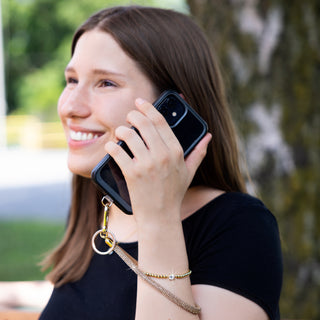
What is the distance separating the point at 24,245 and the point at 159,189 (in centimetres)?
614

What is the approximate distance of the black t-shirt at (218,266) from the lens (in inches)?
54.7

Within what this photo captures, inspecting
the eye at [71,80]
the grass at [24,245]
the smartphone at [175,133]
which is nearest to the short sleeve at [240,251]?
the smartphone at [175,133]

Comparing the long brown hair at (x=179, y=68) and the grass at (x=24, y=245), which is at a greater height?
the long brown hair at (x=179, y=68)

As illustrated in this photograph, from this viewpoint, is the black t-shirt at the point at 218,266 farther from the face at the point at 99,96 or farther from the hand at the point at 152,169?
the face at the point at 99,96

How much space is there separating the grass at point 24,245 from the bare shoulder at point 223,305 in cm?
383

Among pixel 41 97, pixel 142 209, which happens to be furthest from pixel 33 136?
pixel 142 209

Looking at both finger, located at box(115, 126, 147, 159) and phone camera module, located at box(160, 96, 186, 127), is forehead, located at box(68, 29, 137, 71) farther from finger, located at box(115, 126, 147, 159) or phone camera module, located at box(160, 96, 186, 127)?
finger, located at box(115, 126, 147, 159)

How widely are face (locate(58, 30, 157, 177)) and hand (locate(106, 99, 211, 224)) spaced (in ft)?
0.81

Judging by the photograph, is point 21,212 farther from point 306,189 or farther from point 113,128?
point 113,128

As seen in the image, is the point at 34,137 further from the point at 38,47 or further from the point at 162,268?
the point at 162,268

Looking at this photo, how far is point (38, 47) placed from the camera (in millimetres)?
27938

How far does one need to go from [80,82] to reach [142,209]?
1.87 ft

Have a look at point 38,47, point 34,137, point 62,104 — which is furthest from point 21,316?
point 38,47

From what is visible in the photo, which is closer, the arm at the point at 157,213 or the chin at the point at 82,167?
the arm at the point at 157,213
